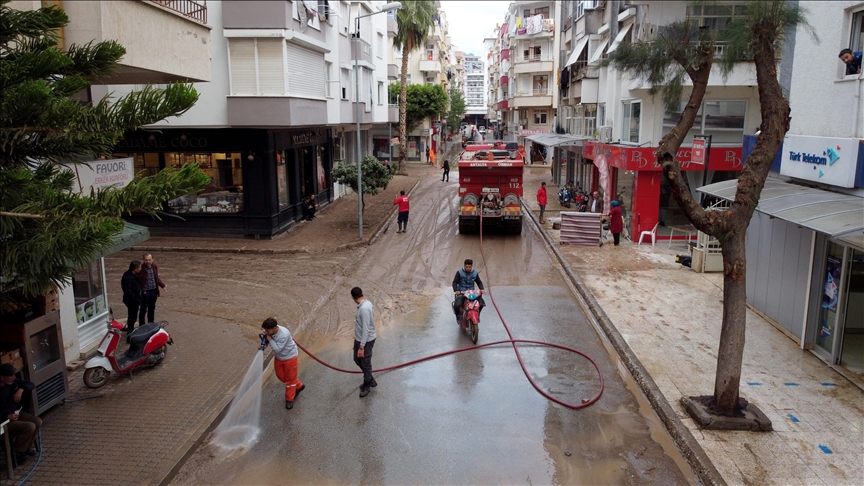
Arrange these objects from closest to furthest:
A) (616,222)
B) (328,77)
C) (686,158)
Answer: (616,222)
(686,158)
(328,77)

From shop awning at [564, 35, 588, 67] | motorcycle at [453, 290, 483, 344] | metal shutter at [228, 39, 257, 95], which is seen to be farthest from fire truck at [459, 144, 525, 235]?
shop awning at [564, 35, 588, 67]

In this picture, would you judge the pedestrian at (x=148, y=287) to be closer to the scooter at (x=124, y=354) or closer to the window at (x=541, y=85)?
the scooter at (x=124, y=354)

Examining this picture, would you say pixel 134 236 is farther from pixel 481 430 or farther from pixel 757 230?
pixel 757 230

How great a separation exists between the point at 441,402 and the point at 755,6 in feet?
22.0

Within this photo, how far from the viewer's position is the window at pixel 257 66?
19906 mm

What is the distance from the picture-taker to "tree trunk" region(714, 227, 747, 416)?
795cm

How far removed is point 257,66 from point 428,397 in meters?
14.4

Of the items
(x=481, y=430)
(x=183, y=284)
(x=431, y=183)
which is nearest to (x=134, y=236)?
(x=183, y=284)

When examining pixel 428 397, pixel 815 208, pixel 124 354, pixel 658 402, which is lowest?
pixel 428 397

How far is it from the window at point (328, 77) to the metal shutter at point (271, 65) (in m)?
5.07

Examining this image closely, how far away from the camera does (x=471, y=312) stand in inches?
457

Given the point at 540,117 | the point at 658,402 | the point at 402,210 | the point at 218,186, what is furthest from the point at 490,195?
the point at 540,117

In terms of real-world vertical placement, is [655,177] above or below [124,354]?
above

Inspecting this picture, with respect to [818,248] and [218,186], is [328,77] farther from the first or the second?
[818,248]
